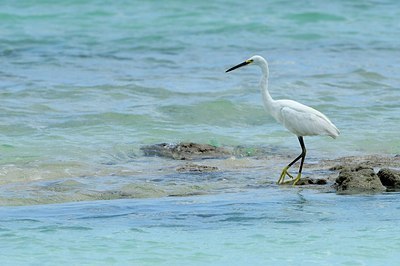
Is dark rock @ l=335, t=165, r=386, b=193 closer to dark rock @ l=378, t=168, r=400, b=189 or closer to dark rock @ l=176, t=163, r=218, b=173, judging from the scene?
dark rock @ l=378, t=168, r=400, b=189

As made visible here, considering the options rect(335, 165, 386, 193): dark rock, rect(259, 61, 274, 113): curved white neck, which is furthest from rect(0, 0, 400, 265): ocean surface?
rect(259, 61, 274, 113): curved white neck

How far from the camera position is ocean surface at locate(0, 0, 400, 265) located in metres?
6.96

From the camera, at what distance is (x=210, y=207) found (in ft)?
26.1

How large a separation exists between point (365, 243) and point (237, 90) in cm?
905

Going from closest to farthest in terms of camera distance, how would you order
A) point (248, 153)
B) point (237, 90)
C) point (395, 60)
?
point (248, 153)
point (237, 90)
point (395, 60)

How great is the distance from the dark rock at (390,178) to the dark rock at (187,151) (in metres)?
2.53

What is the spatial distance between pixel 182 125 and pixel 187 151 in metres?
2.28

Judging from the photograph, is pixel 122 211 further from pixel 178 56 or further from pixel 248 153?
pixel 178 56

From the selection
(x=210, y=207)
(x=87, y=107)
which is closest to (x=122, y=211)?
(x=210, y=207)

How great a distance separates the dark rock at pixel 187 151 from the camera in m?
10.8

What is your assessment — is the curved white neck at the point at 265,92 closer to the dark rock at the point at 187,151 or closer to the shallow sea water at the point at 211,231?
the dark rock at the point at 187,151

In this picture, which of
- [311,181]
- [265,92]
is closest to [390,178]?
[311,181]

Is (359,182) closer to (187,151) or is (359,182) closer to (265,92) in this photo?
(265,92)

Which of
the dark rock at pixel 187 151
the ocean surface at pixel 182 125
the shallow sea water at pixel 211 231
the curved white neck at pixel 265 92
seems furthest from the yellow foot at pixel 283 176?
the dark rock at pixel 187 151
